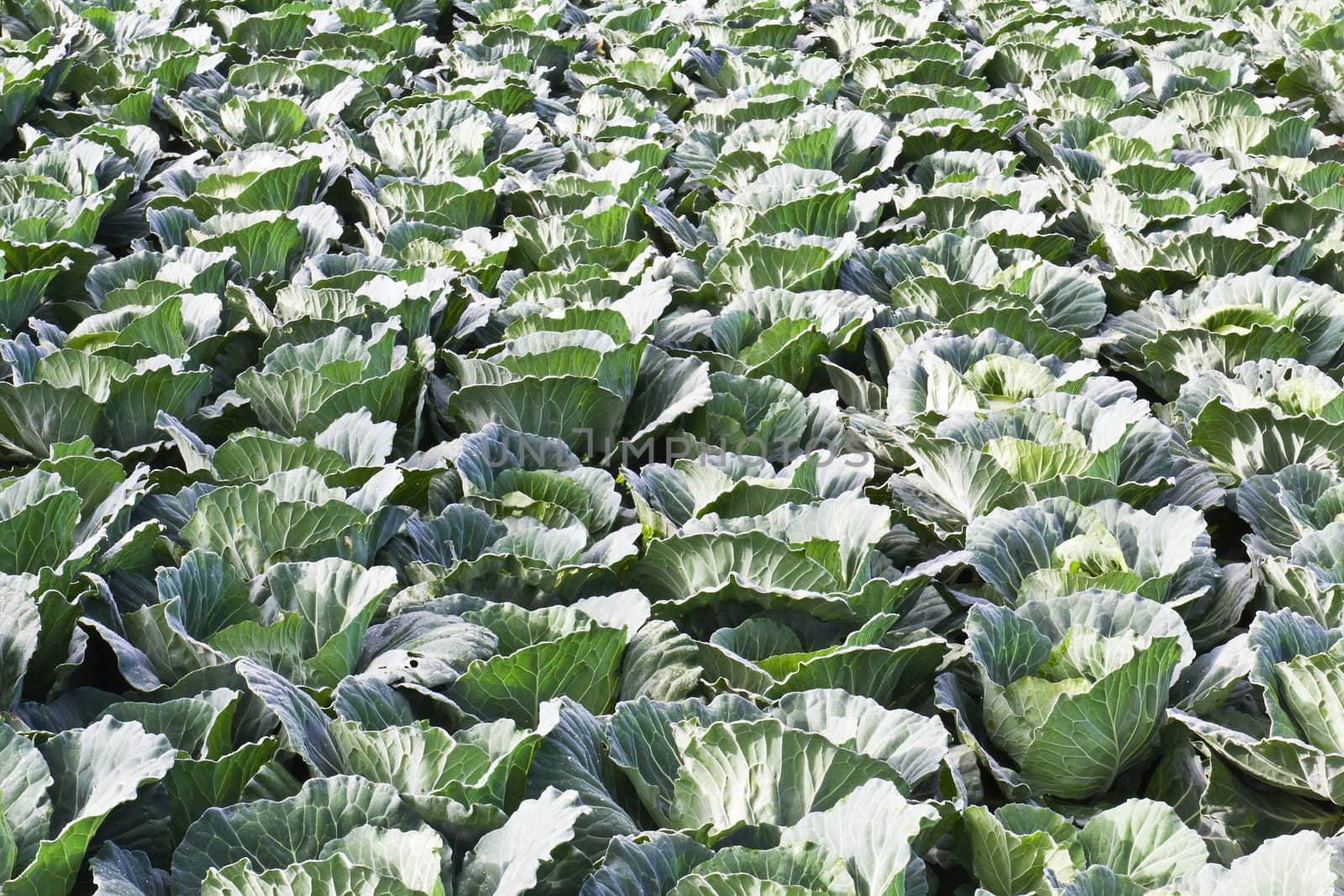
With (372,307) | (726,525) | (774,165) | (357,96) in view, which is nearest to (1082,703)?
(726,525)

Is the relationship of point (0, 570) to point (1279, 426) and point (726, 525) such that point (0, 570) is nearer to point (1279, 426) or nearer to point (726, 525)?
point (726, 525)

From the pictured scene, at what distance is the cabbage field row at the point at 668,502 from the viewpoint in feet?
7.36

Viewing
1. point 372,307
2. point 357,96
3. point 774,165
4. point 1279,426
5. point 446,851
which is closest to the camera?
point 446,851

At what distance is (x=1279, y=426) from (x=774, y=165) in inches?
111

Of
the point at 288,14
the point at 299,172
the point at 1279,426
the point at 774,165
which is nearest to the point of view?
the point at 1279,426

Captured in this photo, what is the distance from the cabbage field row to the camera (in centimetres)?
224

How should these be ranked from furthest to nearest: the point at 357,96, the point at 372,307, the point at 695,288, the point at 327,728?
the point at 357,96 → the point at 695,288 → the point at 372,307 → the point at 327,728

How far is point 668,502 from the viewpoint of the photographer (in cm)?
334

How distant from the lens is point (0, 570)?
2869 millimetres

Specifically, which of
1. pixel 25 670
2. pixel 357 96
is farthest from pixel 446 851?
pixel 357 96

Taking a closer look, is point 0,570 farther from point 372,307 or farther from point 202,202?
point 202,202

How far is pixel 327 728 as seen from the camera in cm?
242

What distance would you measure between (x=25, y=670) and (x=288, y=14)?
6211 mm

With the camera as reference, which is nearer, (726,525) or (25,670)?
(25,670)
